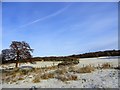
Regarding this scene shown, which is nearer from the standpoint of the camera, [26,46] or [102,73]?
[102,73]

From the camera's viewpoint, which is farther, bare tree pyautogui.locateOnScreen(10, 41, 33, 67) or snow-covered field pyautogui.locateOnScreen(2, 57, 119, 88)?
bare tree pyautogui.locateOnScreen(10, 41, 33, 67)

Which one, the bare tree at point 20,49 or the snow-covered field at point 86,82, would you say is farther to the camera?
the bare tree at point 20,49

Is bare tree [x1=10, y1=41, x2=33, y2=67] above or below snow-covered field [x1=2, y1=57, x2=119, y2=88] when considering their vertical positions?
above

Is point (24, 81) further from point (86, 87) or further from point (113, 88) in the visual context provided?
point (113, 88)

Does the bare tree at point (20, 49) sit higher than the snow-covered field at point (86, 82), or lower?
higher

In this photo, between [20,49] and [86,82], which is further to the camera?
[20,49]

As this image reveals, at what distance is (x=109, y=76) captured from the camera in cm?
1200

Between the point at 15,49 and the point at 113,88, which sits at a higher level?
the point at 15,49

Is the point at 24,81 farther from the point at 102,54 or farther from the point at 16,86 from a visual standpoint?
the point at 102,54

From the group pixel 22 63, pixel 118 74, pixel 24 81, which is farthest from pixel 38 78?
pixel 22 63

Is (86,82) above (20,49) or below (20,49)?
below

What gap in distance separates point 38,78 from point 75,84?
2.66 m

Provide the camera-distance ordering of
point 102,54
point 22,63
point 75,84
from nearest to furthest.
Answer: point 75,84, point 22,63, point 102,54

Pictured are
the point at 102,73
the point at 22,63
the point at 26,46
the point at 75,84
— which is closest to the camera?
the point at 75,84
